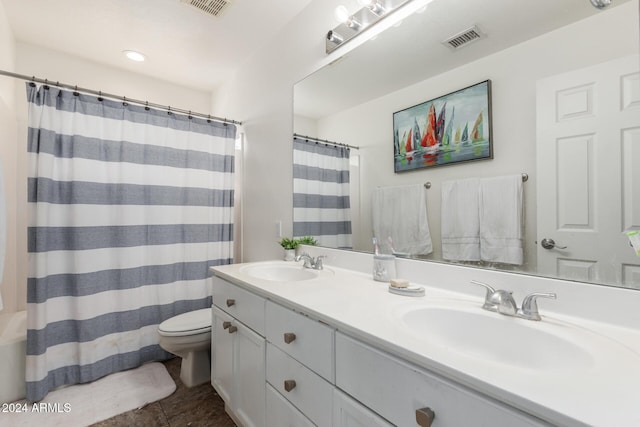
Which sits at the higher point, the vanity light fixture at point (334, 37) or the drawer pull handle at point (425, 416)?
the vanity light fixture at point (334, 37)

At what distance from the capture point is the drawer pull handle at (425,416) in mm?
601

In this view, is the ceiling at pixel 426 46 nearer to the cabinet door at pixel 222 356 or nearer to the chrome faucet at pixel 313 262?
the chrome faucet at pixel 313 262

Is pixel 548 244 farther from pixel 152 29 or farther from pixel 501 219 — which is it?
pixel 152 29

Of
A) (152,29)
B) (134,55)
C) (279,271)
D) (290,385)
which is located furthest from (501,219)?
(134,55)

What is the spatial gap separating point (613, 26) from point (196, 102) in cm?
311

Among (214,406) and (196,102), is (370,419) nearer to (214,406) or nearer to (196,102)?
(214,406)

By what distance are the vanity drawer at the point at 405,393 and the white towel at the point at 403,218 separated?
24.9 inches

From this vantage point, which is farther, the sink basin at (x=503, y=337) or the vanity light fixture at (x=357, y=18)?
the vanity light fixture at (x=357, y=18)

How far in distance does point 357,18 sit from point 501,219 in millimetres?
1203

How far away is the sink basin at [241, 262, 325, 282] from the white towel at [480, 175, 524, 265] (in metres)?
0.88

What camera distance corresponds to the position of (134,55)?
7.60ft

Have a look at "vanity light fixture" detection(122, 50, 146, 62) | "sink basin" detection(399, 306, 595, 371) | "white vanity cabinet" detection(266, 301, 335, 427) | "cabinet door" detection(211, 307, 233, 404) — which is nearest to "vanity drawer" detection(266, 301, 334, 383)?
"white vanity cabinet" detection(266, 301, 335, 427)

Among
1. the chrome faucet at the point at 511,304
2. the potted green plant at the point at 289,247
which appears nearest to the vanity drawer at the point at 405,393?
the chrome faucet at the point at 511,304

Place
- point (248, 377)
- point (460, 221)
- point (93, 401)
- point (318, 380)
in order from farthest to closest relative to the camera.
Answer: point (93, 401)
point (248, 377)
point (460, 221)
point (318, 380)
